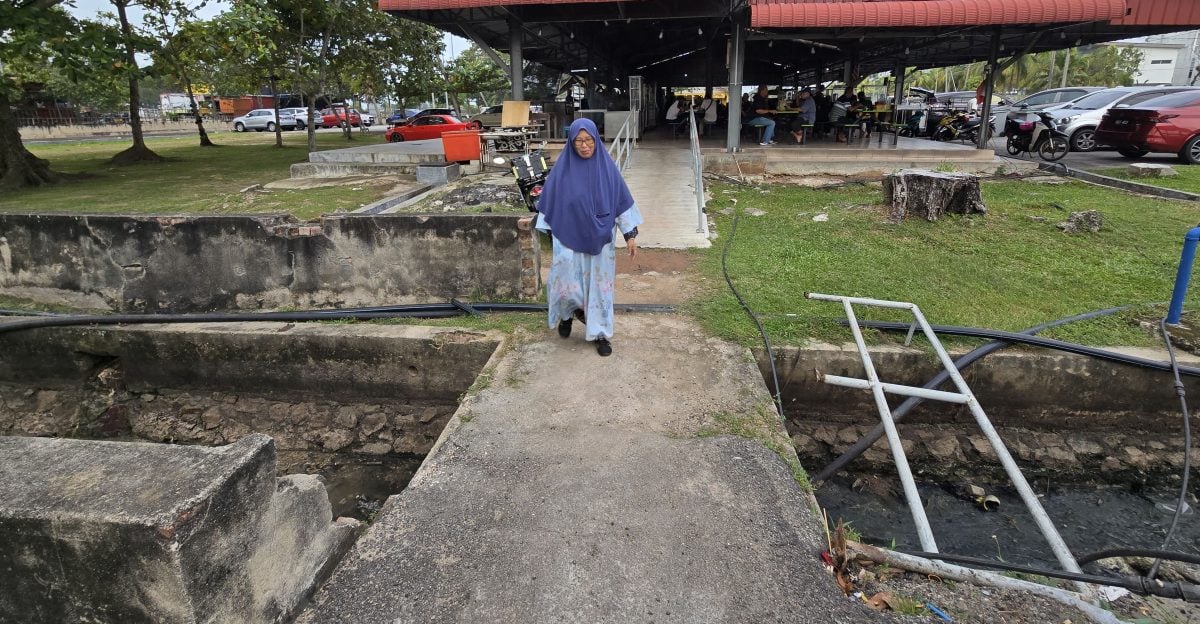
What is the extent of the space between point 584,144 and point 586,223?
1.65 ft

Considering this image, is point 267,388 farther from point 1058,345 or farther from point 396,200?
point 1058,345

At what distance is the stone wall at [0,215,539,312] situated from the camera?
17.4 feet

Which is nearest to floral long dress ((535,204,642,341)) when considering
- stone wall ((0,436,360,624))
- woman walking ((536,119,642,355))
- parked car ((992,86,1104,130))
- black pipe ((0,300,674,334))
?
woman walking ((536,119,642,355))

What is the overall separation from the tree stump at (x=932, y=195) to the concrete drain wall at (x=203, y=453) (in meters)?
5.90

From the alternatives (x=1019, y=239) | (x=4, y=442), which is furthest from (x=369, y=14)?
(x=4, y=442)

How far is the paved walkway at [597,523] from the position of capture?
2225 millimetres

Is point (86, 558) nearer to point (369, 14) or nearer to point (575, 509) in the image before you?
point (575, 509)

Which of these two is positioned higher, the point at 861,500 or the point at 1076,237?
the point at 1076,237

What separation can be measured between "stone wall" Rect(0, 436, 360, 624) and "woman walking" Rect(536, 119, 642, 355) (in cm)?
242

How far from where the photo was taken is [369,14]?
21641 mm

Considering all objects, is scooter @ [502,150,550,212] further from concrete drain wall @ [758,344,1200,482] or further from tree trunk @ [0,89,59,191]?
tree trunk @ [0,89,59,191]

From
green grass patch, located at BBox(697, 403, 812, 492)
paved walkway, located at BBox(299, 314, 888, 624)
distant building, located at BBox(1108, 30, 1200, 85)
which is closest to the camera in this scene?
paved walkway, located at BBox(299, 314, 888, 624)

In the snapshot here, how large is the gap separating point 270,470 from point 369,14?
23.2 m

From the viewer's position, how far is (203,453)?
2.12 metres
